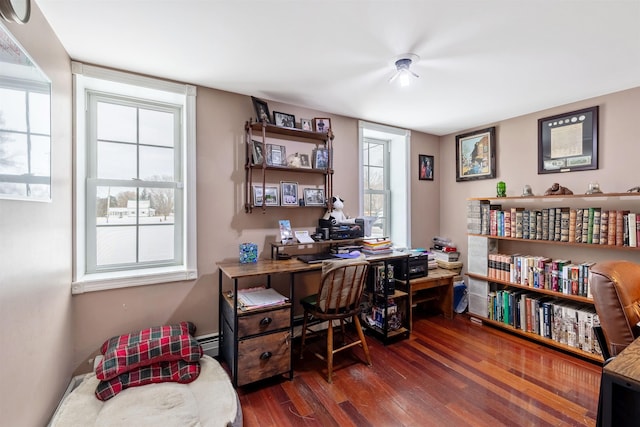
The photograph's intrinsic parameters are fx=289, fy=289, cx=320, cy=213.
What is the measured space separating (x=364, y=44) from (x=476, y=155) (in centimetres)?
243

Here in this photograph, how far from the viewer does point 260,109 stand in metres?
2.54

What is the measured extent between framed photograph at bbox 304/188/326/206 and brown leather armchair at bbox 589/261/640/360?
2.06 metres

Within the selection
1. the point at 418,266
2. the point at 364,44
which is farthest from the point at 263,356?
the point at 364,44

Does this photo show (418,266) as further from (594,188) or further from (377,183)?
(594,188)

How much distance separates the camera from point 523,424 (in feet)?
5.59

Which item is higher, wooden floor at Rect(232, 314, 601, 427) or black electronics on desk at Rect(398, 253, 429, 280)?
black electronics on desk at Rect(398, 253, 429, 280)

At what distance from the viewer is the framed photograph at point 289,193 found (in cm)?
274

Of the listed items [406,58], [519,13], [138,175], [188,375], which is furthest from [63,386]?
[519,13]

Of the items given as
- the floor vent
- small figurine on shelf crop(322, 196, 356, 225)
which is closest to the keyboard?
small figurine on shelf crop(322, 196, 356, 225)

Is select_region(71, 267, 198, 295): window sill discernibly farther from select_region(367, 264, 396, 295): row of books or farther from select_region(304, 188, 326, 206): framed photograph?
select_region(367, 264, 396, 295): row of books

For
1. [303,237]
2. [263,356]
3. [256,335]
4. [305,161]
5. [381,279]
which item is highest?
[305,161]

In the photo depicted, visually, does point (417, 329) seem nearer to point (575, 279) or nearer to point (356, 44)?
point (575, 279)

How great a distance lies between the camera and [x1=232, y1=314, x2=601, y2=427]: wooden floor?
5.81 feet

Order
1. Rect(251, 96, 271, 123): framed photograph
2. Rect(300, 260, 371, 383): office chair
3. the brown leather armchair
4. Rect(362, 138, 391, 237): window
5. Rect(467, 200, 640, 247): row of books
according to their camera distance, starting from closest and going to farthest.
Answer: the brown leather armchair
Rect(300, 260, 371, 383): office chair
Rect(467, 200, 640, 247): row of books
Rect(251, 96, 271, 123): framed photograph
Rect(362, 138, 391, 237): window
